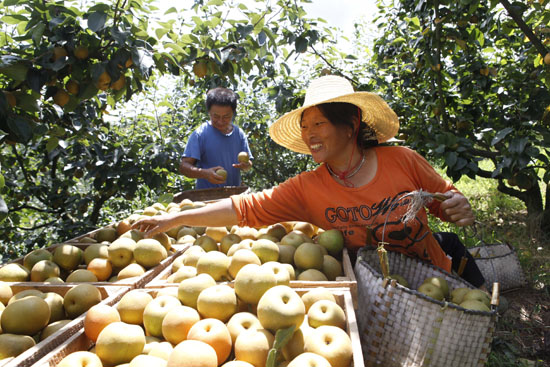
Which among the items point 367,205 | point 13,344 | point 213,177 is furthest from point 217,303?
point 213,177

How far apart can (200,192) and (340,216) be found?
2.04 metres

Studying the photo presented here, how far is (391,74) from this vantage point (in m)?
5.34

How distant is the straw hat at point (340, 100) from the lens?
2189 mm

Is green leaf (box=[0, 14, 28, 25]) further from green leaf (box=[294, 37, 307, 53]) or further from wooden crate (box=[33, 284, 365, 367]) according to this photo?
green leaf (box=[294, 37, 307, 53])

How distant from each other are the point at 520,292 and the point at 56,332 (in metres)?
3.87

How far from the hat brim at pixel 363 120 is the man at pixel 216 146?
1325mm

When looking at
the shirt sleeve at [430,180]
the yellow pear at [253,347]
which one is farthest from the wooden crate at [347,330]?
the shirt sleeve at [430,180]

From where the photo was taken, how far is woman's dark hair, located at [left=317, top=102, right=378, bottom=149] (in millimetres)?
2215

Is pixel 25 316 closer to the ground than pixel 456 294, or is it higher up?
higher up

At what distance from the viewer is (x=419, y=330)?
135 cm

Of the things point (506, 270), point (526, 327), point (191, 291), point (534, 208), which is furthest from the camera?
point (534, 208)

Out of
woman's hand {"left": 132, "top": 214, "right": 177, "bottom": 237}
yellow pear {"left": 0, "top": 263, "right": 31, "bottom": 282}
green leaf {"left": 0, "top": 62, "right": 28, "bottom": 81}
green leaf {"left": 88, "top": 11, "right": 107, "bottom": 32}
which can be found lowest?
yellow pear {"left": 0, "top": 263, "right": 31, "bottom": 282}

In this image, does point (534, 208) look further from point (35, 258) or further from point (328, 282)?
point (35, 258)

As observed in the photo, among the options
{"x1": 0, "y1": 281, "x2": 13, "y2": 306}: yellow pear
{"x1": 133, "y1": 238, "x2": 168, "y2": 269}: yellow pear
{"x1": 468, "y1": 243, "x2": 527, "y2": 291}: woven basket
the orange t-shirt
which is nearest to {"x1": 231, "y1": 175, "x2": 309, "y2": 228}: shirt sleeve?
the orange t-shirt
